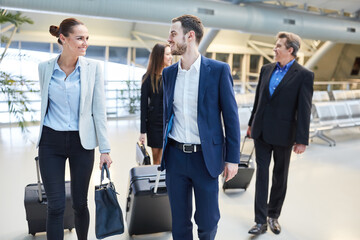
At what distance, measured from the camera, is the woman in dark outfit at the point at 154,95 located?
3.67m

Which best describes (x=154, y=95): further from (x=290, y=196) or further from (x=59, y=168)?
(x=290, y=196)

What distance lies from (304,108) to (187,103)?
4.99 ft

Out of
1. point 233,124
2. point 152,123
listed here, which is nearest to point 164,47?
point 152,123

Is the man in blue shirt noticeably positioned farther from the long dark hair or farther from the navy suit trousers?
the navy suit trousers

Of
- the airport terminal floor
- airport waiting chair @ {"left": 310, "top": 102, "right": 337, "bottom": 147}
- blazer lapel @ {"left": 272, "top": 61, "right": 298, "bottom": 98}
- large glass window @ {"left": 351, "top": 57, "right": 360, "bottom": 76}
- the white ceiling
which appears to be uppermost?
the white ceiling

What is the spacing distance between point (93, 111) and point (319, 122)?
6960 millimetres

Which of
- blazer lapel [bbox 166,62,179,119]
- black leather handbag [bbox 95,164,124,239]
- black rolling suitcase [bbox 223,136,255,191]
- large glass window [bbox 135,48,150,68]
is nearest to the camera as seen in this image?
blazer lapel [bbox 166,62,179,119]

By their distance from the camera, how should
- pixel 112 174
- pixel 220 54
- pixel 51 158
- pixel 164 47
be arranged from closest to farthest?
pixel 51 158
pixel 164 47
pixel 112 174
pixel 220 54

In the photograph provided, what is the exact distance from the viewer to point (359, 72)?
2488 cm

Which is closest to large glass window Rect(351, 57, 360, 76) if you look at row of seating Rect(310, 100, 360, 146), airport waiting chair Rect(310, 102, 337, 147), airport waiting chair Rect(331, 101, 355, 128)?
row of seating Rect(310, 100, 360, 146)

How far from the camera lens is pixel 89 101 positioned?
2.56m

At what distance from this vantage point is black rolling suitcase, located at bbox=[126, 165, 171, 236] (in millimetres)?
3170

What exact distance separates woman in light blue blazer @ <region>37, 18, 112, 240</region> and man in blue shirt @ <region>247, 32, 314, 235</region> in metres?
1.63

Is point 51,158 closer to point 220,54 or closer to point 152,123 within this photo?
point 152,123
